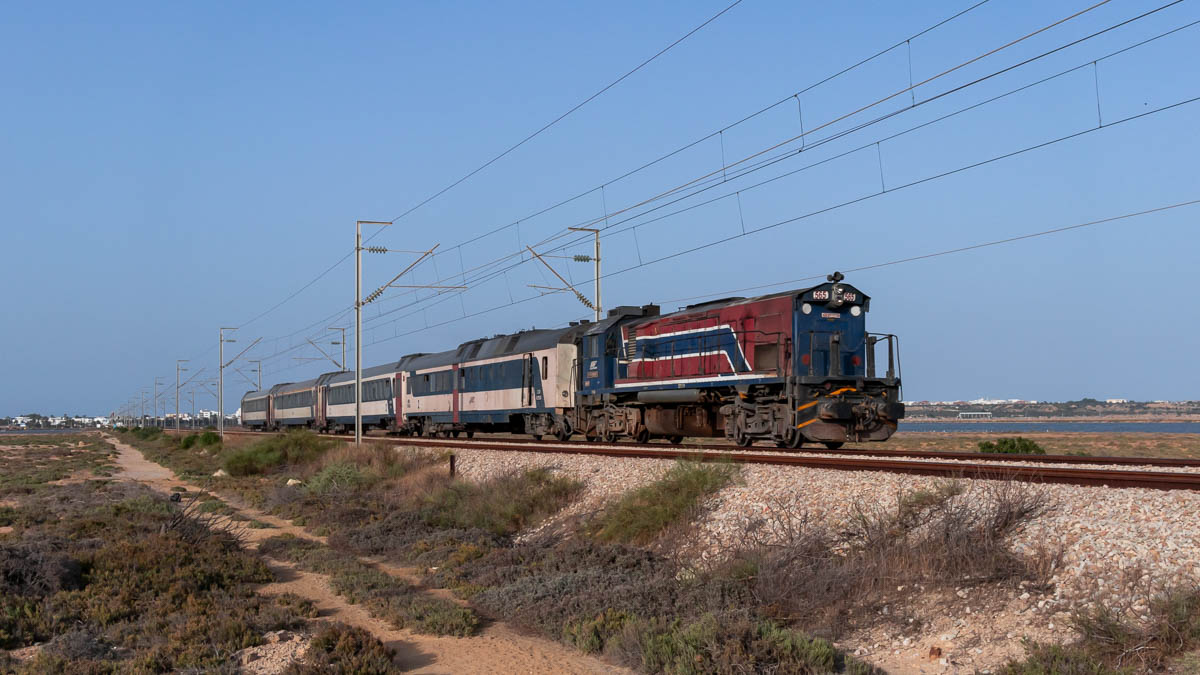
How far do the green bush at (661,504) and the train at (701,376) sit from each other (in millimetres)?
5840

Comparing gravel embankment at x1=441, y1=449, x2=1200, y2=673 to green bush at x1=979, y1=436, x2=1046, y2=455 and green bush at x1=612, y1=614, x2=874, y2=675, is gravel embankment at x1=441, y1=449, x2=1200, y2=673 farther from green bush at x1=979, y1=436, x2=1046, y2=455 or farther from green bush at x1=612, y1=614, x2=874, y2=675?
green bush at x1=979, y1=436, x2=1046, y2=455

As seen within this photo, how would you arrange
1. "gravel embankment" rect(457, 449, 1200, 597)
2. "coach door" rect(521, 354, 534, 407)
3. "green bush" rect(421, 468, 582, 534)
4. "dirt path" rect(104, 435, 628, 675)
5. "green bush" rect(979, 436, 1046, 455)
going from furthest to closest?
"coach door" rect(521, 354, 534, 407)
"green bush" rect(979, 436, 1046, 455)
"green bush" rect(421, 468, 582, 534)
"dirt path" rect(104, 435, 628, 675)
"gravel embankment" rect(457, 449, 1200, 597)

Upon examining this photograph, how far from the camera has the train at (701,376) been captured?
20734mm

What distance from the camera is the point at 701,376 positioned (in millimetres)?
23359

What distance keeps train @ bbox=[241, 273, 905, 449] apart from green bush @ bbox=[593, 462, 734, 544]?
5840 mm

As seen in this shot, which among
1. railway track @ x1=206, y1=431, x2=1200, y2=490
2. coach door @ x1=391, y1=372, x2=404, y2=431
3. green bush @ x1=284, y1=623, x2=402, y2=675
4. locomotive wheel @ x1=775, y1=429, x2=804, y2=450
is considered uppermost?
coach door @ x1=391, y1=372, x2=404, y2=431

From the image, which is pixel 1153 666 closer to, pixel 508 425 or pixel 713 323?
pixel 713 323

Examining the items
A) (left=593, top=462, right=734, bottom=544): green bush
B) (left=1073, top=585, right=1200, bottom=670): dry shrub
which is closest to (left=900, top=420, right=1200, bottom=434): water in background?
(left=593, top=462, right=734, bottom=544): green bush

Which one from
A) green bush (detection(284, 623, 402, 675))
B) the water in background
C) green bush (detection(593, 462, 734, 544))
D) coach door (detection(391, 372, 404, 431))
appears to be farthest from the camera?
the water in background

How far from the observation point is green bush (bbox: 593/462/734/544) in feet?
46.4

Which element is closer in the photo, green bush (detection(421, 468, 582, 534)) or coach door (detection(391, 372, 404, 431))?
green bush (detection(421, 468, 582, 534))

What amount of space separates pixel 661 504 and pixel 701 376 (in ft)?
30.1

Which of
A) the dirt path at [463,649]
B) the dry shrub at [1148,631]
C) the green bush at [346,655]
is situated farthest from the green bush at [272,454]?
the dry shrub at [1148,631]

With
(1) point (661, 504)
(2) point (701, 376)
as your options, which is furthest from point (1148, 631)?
(2) point (701, 376)
